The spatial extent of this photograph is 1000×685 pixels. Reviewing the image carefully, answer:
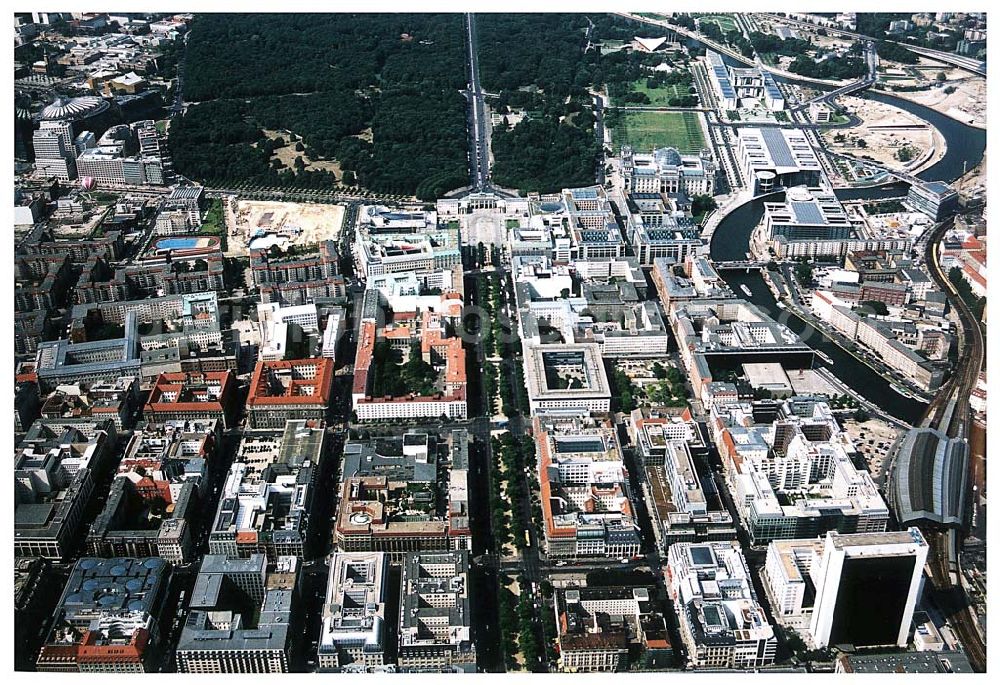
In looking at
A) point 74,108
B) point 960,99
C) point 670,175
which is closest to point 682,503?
point 670,175

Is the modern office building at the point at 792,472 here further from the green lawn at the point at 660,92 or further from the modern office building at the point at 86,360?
the green lawn at the point at 660,92

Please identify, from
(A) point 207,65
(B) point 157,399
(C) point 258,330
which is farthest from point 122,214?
(A) point 207,65

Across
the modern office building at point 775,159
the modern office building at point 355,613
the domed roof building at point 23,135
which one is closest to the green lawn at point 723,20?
the modern office building at point 775,159

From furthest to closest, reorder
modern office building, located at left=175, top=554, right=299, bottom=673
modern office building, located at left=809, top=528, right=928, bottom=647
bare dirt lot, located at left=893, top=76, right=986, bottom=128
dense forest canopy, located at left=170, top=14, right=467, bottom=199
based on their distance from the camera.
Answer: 1. bare dirt lot, located at left=893, top=76, right=986, bottom=128
2. dense forest canopy, located at left=170, top=14, right=467, bottom=199
3. modern office building, located at left=175, top=554, right=299, bottom=673
4. modern office building, located at left=809, top=528, right=928, bottom=647

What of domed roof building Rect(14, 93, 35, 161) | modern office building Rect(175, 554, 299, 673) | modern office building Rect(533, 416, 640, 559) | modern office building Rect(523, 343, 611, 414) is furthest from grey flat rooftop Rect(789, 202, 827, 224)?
domed roof building Rect(14, 93, 35, 161)

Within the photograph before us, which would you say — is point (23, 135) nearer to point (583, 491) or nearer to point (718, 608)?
point (583, 491)

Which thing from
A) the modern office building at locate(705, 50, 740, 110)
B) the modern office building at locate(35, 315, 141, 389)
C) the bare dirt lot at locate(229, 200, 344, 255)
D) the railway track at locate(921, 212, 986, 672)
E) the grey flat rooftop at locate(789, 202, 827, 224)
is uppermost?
the modern office building at locate(705, 50, 740, 110)

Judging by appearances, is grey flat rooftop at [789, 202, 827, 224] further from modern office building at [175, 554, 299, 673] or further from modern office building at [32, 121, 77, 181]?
modern office building at [32, 121, 77, 181]
